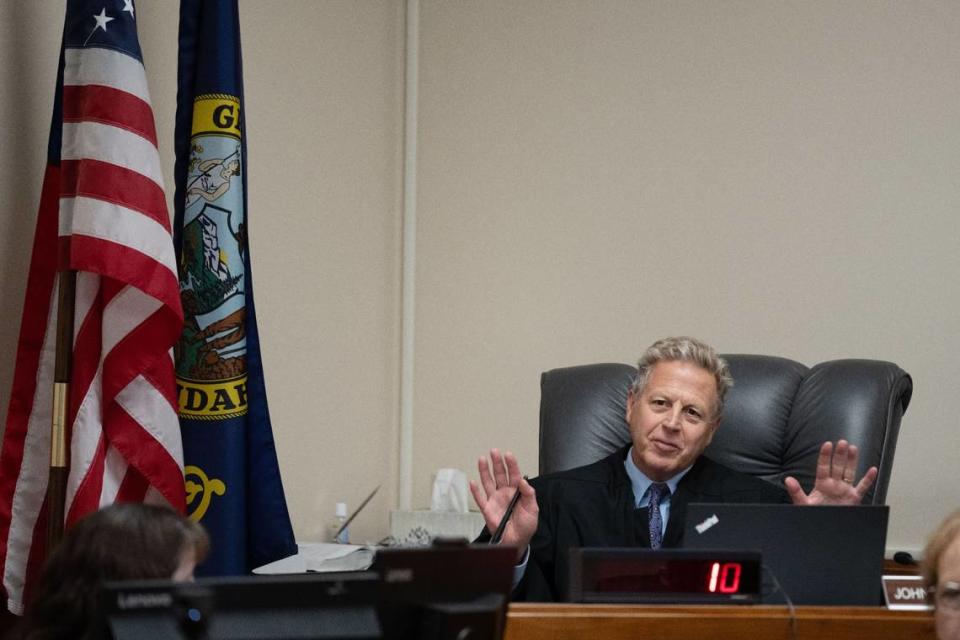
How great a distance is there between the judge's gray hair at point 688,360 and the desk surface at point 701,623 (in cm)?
98

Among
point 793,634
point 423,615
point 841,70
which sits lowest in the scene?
point 793,634

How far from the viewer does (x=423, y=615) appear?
1106mm

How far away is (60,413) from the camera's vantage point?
2.28m

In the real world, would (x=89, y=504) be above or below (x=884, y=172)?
below

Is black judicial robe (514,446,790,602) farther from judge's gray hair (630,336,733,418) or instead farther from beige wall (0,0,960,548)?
beige wall (0,0,960,548)

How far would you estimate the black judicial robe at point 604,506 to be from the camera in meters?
2.56

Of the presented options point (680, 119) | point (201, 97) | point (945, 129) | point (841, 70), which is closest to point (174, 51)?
point (201, 97)

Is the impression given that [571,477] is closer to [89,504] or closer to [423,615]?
[89,504]

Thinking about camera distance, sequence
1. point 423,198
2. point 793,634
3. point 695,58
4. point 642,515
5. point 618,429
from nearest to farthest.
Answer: point 793,634
point 642,515
point 618,429
point 695,58
point 423,198

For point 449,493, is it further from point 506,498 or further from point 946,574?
point 946,574

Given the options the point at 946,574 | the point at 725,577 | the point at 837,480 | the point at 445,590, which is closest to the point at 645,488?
the point at 837,480

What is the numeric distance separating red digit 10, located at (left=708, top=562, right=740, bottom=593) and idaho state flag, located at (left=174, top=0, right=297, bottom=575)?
1.25 m

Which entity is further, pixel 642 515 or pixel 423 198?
pixel 423 198

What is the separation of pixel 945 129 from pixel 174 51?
2.23 m
